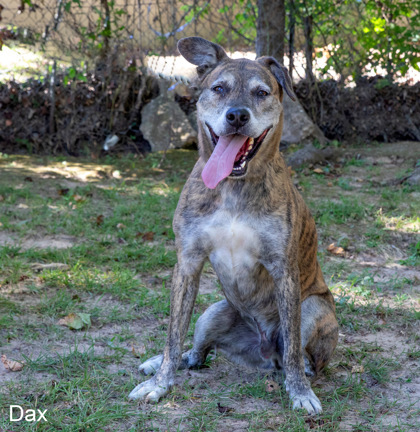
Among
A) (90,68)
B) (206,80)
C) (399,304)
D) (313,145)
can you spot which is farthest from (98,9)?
(399,304)

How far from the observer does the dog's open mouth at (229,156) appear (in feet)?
9.89

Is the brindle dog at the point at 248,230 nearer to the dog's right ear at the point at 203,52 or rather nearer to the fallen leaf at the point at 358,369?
the dog's right ear at the point at 203,52

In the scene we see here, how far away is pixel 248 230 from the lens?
3.07 m

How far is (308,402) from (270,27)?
6.35m

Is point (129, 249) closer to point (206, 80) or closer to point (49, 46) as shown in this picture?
point (206, 80)

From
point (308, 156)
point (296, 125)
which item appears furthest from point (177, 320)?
point (296, 125)

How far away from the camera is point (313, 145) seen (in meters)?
9.18

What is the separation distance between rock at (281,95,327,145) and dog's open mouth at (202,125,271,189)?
6.14 m

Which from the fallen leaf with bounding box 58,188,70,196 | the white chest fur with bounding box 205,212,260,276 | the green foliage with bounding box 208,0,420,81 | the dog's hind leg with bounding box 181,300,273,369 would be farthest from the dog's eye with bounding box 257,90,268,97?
the green foliage with bounding box 208,0,420,81

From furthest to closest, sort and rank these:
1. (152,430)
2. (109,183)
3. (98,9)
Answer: (98,9) < (109,183) < (152,430)

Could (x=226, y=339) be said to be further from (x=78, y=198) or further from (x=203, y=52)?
(x=78, y=198)

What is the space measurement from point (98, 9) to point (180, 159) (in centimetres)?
255

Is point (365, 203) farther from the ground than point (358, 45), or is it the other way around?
point (358, 45)

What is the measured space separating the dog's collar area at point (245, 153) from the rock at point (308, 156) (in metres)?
5.13
